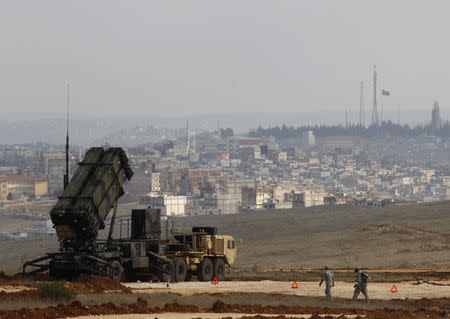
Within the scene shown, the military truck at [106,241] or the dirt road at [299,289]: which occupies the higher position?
the military truck at [106,241]

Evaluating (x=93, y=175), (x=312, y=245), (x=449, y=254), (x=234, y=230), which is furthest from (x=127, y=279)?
(x=234, y=230)

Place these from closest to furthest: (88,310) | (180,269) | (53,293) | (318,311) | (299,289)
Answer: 1. (88,310)
2. (318,311)
3. (53,293)
4. (299,289)
5. (180,269)

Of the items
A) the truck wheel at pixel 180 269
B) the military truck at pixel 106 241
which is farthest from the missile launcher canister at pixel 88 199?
the truck wheel at pixel 180 269

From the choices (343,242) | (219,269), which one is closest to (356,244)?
(343,242)

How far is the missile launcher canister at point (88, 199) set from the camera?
36.8 metres

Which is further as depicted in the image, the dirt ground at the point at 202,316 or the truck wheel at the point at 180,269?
the truck wheel at the point at 180,269

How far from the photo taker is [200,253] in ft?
138

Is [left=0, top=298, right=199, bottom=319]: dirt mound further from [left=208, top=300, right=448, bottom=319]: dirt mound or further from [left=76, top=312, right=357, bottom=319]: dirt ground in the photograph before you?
[left=208, top=300, right=448, bottom=319]: dirt mound

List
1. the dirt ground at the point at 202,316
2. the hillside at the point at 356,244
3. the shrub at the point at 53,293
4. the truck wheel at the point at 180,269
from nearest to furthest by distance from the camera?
the dirt ground at the point at 202,316, the shrub at the point at 53,293, the truck wheel at the point at 180,269, the hillside at the point at 356,244

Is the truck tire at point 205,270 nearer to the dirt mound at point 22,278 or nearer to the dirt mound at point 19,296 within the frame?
the dirt mound at point 22,278

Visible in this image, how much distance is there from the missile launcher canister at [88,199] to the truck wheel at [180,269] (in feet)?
13.4

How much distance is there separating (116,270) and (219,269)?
668cm

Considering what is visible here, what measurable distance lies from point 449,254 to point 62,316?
46710 mm

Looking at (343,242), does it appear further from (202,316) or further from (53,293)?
(202,316)
